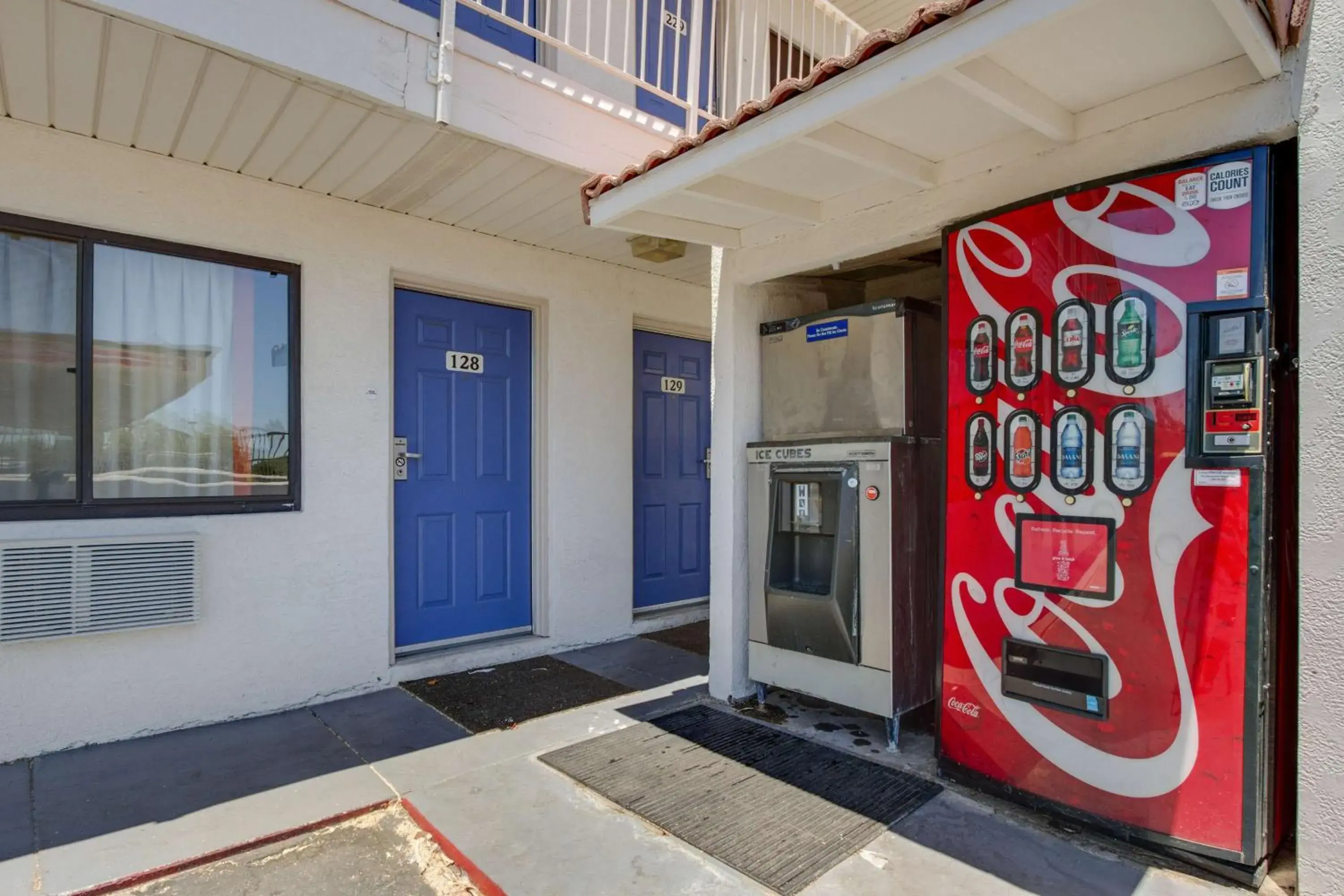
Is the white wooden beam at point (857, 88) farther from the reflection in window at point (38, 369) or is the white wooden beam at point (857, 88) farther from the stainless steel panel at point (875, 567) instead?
the reflection in window at point (38, 369)

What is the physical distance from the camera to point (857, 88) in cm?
228

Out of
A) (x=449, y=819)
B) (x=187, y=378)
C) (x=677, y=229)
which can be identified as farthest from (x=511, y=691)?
(x=677, y=229)

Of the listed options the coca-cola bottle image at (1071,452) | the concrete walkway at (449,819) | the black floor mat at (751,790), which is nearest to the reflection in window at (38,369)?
the concrete walkway at (449,819)

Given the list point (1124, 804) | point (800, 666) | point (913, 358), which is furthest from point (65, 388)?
point (1124, 804)

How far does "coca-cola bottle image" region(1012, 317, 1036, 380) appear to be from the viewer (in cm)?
266

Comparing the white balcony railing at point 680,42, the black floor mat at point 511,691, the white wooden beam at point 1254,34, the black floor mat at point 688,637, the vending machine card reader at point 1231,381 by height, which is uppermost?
the white balcony railing at point 680,42

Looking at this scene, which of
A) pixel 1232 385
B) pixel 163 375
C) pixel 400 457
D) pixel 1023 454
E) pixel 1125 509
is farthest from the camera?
pixel 400 457

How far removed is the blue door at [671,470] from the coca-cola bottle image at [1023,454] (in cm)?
315

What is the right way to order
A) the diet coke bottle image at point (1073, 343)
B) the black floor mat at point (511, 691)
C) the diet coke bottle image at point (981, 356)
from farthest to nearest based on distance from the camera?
the black floor mat at point (511, 691) → the diet coke bottle image at point (981, 356) → the diet coke bottle image at point (1073, 343)

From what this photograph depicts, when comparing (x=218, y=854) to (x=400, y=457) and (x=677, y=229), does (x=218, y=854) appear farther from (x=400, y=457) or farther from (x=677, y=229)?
(x=677, y=229)

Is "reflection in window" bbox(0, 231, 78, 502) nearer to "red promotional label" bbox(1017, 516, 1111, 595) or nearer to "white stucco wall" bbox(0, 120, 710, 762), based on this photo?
"white stucco wall" bbox(0, 120, 710, 762)

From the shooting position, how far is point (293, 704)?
379 cm

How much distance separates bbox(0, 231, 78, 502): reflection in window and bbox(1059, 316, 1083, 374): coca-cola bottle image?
13.8ft

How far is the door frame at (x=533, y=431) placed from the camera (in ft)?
13.6
